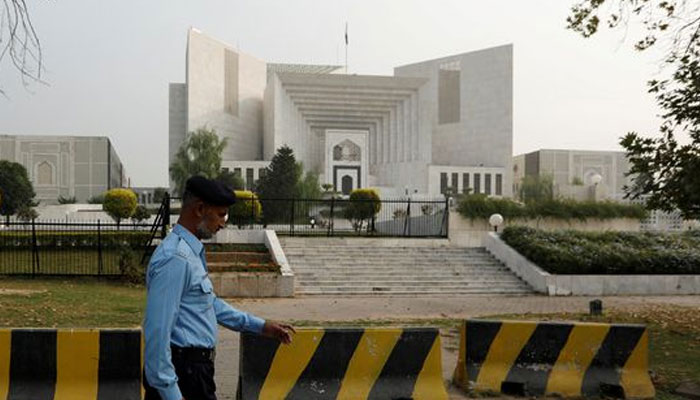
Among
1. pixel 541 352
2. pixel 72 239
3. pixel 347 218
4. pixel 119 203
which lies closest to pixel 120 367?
pixel 541 352

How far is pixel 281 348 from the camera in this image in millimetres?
4953

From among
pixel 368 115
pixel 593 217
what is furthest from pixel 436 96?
pixel 593 217

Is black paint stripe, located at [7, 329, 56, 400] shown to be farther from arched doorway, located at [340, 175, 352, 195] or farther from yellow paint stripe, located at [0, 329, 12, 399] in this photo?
arched doorway, located at [340, 175, 352, 195]

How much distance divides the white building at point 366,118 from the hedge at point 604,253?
55745mm

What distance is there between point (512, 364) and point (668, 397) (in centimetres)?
149

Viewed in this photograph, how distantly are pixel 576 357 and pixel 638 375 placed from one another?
57 cm

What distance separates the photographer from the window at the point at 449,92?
86938 mm

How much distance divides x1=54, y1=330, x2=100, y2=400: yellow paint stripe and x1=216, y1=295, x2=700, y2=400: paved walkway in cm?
428

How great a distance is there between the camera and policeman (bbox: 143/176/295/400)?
2525mm

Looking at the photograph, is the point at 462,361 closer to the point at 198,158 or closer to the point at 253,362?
the point at 253,362

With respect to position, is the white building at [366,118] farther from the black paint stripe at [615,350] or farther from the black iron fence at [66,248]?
the black paint stripe at [615,350]

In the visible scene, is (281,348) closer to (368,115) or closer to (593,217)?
(593,217)

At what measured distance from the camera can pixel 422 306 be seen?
1351 centimetres

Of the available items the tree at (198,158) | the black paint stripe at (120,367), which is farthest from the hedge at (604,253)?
the tree at (198,158)
